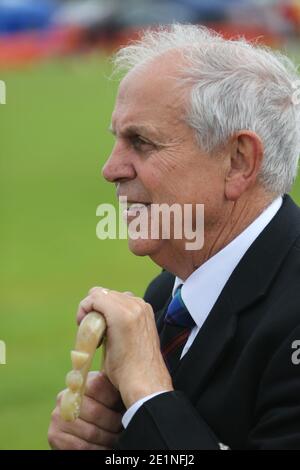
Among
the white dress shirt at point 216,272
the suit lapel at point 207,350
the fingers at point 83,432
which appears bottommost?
the fingers at point 83,432

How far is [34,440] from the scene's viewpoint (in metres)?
7.16

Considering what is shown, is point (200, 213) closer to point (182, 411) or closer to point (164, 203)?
point (164, 203)

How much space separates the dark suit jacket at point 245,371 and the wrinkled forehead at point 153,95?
0.47 m

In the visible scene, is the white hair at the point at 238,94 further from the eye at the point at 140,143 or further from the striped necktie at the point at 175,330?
the striped necktie at the point at 175,330

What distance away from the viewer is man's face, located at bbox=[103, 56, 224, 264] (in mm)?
3428

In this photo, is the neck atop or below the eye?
below

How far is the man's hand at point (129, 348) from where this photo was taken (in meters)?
3.27

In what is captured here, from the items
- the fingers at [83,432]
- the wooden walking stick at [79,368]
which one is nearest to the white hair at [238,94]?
the wooden walking stick at [79,368]

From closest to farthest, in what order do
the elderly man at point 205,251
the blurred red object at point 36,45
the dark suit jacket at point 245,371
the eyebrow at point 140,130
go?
1. the dark suit jacket at point 245,371
2. the elderly man at point 205,251
3. the eyebrow at point 140,130
4. the blurred red object at point 36,45

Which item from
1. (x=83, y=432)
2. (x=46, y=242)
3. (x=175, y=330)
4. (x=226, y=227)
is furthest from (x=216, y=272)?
(x=46, y=242)

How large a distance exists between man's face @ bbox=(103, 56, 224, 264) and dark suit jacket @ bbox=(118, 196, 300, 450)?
8.9 inches

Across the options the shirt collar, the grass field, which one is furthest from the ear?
the grass field

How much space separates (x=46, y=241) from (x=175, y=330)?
1082cm

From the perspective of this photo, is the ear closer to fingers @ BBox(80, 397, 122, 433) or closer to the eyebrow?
the eyebrow
